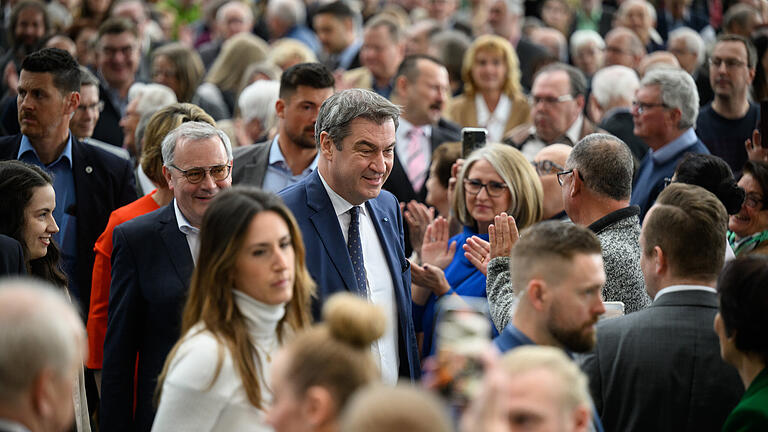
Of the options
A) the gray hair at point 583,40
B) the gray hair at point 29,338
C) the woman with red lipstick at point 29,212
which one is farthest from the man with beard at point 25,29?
the gray hair at point 29,338

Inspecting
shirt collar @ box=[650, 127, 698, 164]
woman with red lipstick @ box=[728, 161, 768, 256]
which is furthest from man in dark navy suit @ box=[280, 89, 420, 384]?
shirt collar @ box=[650, 127, 698, 164]

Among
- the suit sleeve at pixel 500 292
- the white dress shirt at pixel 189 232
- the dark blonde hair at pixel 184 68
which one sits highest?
the dark blonde hair at pixel 184 68

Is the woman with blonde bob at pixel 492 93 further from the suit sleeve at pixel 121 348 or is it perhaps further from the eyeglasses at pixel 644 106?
the suit sleeve at pixel 121 348

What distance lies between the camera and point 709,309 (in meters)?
3.52

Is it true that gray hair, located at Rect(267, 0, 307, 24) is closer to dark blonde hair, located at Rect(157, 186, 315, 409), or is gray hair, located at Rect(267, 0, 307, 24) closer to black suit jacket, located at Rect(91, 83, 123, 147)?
black suit jacket, located at Rect(91, 83, 123, 147)

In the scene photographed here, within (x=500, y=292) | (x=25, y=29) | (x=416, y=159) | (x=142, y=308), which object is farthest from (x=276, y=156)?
(x=25, y=29)

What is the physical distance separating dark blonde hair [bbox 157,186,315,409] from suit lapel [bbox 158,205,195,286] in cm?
80

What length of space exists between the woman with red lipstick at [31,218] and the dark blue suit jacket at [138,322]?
1.12 feet

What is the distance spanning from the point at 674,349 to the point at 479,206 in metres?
1.77

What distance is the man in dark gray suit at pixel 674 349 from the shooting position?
3396 mm

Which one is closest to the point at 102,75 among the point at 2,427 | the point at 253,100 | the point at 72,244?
the point at 253,100

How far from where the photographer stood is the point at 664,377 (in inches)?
134

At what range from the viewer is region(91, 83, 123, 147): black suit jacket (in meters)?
7.16

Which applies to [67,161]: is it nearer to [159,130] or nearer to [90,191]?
[90,191]
